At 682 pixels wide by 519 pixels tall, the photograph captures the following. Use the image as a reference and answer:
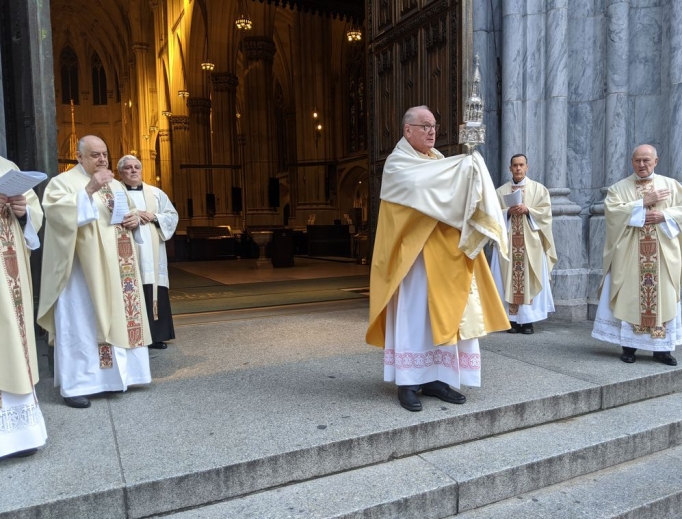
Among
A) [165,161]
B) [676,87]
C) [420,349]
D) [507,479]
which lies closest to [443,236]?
[420,349]

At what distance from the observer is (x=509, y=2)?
6.22m

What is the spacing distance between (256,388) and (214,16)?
2192 cm

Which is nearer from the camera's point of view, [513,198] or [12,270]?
[12,270]

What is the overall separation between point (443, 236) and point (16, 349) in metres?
2.52

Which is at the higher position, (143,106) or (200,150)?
(143,106)

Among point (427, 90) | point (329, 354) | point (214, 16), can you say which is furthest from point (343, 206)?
point (329, 354)

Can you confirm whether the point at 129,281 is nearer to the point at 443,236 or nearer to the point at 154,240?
the point at 154,240

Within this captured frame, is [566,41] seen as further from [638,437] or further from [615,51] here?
[638,437]

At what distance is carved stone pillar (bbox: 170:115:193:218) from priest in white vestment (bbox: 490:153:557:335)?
20.9 metres

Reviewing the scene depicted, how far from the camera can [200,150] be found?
2552cm

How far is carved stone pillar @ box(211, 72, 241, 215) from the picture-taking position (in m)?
23.1

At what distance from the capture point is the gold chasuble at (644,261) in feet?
14.7

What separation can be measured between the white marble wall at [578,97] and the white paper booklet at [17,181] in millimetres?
5026

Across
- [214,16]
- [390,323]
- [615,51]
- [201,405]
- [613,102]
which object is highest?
[214,16]
